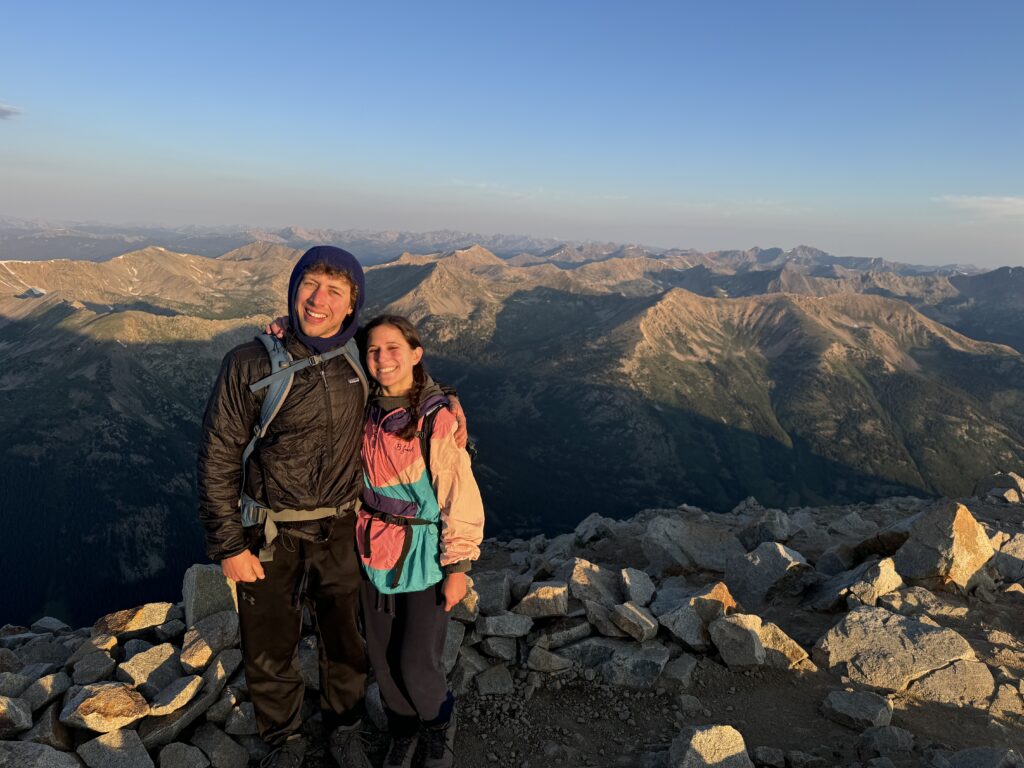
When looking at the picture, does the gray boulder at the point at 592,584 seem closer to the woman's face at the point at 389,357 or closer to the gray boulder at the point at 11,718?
the woman's face at the point at 389,357

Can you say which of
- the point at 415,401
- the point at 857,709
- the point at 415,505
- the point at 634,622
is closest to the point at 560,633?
the point at 634,622

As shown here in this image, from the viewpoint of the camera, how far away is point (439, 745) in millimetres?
7891

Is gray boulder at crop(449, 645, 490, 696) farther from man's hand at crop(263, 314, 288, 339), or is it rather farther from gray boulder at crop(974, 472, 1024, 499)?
gray boulder at crop(974, 472, 1024, 499)

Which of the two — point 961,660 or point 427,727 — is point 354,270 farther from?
point 961,660

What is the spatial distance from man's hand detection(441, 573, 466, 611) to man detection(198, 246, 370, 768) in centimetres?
159

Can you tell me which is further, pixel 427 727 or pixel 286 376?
pixel 427 727

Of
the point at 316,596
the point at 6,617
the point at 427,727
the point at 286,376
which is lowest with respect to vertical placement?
the point at 6,617

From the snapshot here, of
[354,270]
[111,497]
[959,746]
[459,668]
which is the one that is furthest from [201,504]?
[111,497]

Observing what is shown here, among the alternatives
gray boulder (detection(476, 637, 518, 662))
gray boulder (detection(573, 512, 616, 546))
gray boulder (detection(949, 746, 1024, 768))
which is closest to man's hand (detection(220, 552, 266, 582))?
gray boulder (detection(476, 637, 518, 662))

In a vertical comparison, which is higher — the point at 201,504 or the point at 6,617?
the point at 201,504

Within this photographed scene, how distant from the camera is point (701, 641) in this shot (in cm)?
1140

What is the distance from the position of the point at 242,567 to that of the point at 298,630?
1660 millimetres

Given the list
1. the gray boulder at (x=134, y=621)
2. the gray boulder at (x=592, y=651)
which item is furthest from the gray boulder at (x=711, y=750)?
the gray boulder at (x=134, y=621)

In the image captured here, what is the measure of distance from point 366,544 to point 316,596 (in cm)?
131
